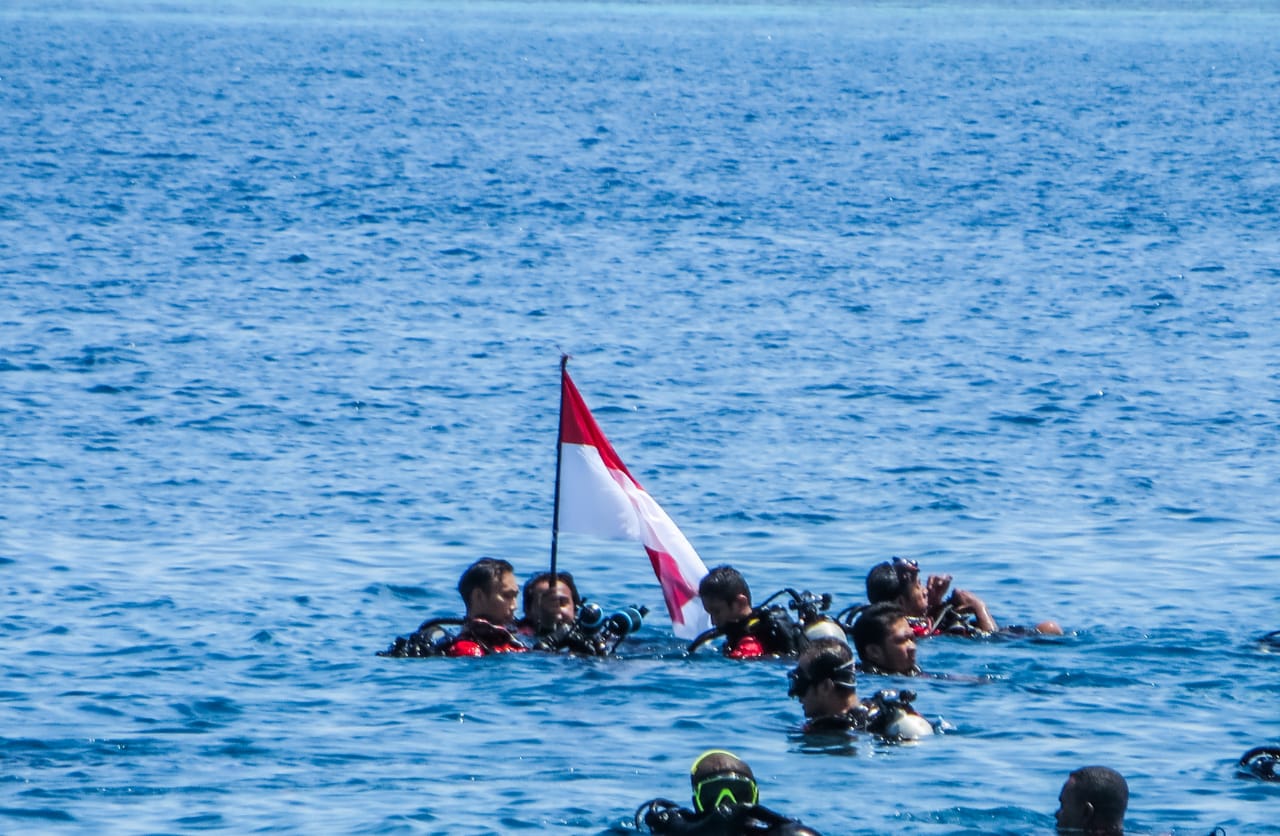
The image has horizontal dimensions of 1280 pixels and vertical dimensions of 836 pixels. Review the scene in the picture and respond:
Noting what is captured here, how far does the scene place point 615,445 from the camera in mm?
29641

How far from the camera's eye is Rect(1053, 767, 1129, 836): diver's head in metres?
12.2

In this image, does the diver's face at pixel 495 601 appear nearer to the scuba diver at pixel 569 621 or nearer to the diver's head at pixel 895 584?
the scuba diver at pixel 569 621

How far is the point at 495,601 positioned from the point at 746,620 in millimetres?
2025

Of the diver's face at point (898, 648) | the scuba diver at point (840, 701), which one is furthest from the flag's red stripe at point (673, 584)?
the scuba diver at point (840, 701)

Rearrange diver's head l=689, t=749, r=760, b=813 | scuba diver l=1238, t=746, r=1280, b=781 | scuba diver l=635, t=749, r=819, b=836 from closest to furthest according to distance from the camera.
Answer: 1. scuba diver l=635, t=749, r=819, b=836
2. diver's head l=689, t=749, r=760, b=813
3. scuba diver l=1238, t=746, r=1280, b=781

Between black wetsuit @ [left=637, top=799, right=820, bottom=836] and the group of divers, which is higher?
black wetsuit @ [left=637, top=799, right=820, bottom=836]

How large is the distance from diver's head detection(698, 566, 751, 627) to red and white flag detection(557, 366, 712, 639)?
1.39 feet

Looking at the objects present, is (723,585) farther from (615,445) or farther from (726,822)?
(615,445)

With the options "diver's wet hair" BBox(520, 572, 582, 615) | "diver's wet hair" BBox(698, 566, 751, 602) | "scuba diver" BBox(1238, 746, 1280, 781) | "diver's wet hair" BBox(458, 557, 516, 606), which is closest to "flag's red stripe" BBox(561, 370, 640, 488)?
"diver's wet hair" BBox(520, 572, 582, 615)

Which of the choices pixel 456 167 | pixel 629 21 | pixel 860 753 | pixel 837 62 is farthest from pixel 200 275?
pixel 629 21

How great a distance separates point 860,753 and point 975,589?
7.19m

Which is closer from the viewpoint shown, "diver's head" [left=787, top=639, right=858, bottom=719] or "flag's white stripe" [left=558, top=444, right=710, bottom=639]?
"diver's head" [left=787, top=639, right=858, bottom=719]

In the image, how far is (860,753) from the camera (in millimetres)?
15078

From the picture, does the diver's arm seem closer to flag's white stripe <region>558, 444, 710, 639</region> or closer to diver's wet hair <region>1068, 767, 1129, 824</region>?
flag's white stripe <region>558, 444, 710, 639</region>
